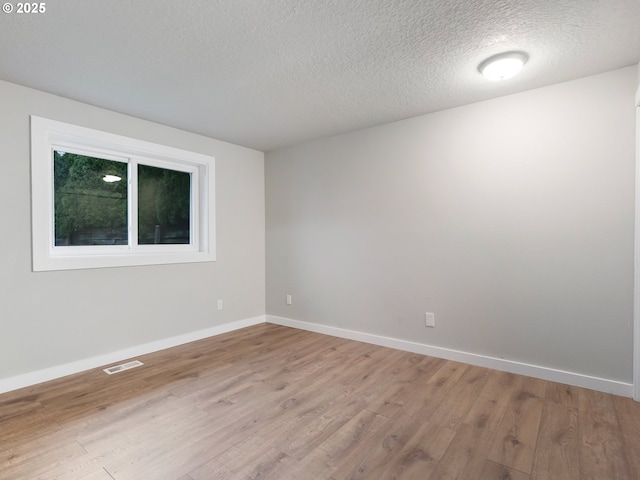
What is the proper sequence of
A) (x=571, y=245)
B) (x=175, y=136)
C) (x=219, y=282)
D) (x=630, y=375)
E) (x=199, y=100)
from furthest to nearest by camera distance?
(x=219, y=282)
(x=175, y=136)
(x=199, y=100)
(x=571, y=245)
(x=630, y=375)

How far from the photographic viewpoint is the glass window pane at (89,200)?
2.94 meters

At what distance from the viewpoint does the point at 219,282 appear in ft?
13.3

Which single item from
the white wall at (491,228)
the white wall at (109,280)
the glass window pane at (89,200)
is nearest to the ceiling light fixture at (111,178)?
the glass window pane at (89,200)

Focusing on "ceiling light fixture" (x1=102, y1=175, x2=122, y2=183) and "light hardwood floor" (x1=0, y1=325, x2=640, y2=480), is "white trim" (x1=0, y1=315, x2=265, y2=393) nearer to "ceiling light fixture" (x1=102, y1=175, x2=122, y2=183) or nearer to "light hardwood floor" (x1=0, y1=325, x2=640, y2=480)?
"light hardwood floor" (x1=0, y1=325, x2=640, y2=480)

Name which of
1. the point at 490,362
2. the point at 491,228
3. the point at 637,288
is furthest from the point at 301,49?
the point at 490,362

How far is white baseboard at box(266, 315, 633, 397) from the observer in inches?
95.7

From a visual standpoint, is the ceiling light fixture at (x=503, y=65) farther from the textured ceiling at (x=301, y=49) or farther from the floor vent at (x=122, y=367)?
the floor vent at (x=122, y=367)

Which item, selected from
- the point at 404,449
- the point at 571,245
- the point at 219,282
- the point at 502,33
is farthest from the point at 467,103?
the point at 219,282

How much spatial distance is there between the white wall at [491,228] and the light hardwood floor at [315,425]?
19.4 inches

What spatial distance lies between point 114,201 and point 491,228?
365 centimetres

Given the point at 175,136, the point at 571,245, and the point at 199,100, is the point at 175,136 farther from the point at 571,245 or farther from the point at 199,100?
the point at 571,245

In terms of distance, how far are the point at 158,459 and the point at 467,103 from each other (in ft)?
11.5

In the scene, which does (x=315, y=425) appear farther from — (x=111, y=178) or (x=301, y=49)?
(x=111, y=178)

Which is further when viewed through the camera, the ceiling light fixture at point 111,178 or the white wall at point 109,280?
the ceiling light fixture at point 111,178
